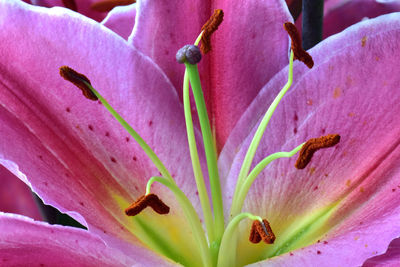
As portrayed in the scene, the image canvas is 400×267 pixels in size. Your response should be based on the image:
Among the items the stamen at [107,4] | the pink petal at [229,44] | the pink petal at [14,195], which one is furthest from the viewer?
the pink petal at [14,195]

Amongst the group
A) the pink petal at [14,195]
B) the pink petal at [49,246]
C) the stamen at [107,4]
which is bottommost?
the pink petal at [14,195]

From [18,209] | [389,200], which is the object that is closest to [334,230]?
[389,200]

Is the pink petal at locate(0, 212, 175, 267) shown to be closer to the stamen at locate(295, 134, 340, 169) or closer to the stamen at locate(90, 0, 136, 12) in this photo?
the stamen at locate(295, 134, 340, 169)

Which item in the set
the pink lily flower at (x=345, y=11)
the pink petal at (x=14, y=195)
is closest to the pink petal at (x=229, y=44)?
the pink lily flower at (x=345, y=11)

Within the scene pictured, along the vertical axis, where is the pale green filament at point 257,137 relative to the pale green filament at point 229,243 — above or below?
above

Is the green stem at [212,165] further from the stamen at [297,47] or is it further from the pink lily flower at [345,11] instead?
the pink lily flower at [345,11]

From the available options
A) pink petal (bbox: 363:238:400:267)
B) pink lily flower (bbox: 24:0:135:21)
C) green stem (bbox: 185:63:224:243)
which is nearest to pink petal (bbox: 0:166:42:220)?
pink lily flower (bbox: 24:0:135:21)
